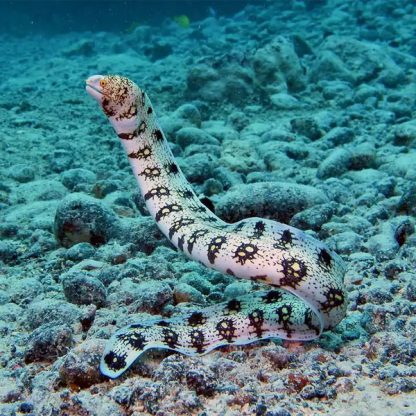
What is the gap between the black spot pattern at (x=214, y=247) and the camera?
3.21m

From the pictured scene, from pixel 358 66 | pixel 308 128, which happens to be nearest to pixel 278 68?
pixel 358 66

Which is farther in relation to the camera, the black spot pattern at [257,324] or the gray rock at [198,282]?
the gray rock at [198,282]

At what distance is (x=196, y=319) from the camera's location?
3.39 m

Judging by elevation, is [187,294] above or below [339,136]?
below

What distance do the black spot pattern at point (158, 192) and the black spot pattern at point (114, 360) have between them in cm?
126

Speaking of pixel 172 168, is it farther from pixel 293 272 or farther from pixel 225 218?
pixel 225 218

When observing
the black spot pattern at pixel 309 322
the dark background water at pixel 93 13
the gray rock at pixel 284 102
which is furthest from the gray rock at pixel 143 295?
the dark background water at pixel 93 13

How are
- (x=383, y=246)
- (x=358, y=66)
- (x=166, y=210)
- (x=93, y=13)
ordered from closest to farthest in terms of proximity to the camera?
(x=166, y=210), (x=383, y=246), (x=358, y=66), (x=93, y=13)

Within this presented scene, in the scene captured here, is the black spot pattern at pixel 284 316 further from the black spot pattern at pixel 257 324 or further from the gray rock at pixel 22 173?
the gray rock at pixel 22 173

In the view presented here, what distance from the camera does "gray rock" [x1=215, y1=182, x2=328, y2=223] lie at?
5.43m

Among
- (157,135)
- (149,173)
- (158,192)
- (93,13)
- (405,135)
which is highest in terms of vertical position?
(93,13)

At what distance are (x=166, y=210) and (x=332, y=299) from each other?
1.39 m

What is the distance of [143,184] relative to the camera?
12.3 feet

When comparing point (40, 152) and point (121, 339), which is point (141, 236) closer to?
point (121, 339)
